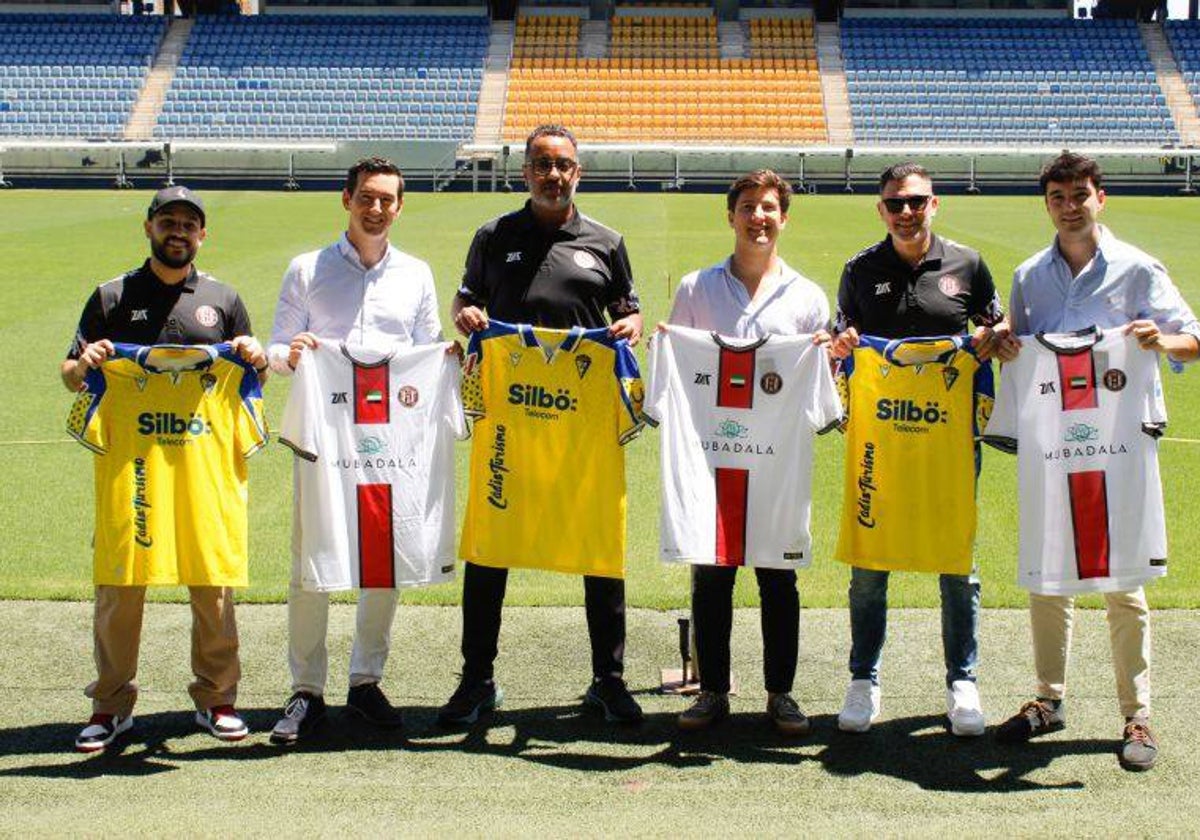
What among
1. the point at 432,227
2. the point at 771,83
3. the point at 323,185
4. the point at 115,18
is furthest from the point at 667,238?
the point at 115,18

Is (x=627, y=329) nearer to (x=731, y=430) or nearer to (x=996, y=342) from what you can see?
(x=731, y=430)

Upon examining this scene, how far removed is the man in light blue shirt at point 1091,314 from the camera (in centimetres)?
499

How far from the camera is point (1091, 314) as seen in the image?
509 centimetres

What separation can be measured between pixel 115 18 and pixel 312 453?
161 feet

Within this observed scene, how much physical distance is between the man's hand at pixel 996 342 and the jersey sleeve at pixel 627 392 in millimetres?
1312

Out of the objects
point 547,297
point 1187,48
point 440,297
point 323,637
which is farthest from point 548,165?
point 1187,48

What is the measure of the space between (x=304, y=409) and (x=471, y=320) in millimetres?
740

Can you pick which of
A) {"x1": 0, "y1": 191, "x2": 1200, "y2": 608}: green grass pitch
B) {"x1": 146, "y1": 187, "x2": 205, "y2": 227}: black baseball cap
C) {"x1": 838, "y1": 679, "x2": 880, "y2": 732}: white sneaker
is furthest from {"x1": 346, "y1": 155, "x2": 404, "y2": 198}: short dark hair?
{"x1": 838, "y1": 679, "x2": 880, "y2": 732}: white sneaker

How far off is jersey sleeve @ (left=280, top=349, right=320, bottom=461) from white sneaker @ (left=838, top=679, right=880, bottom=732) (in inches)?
90.6

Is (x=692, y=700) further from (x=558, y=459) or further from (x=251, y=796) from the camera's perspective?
(x=251, y=796)

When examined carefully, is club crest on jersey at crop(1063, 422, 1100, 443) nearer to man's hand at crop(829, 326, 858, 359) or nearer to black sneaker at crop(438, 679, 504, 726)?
man's hand at crop(829, 326, 858, 359)

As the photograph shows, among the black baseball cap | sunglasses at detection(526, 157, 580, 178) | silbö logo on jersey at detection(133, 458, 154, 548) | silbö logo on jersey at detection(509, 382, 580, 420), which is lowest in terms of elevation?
silbö logo on jersey at detection(133, 458, 154, 548)

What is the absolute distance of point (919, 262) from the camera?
525 cm

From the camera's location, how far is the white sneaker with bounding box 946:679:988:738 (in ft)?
16.7
